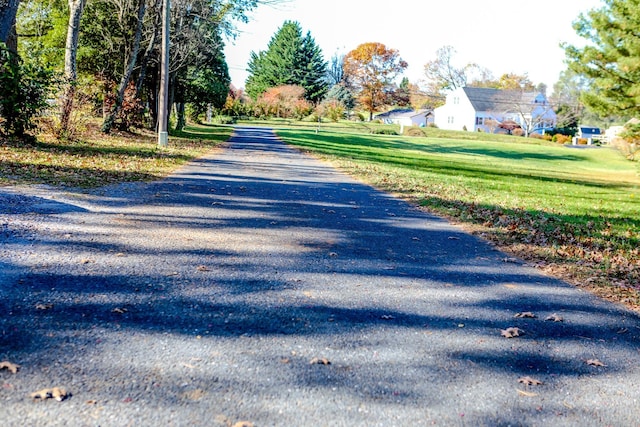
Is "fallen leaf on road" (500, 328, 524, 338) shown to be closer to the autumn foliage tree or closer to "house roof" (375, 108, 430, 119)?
the autumn foliage tree

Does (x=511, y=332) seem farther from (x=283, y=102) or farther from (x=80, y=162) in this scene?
(x=283, y=102)

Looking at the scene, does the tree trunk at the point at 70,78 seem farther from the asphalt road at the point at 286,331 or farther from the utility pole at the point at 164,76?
the asphalt road at the point at 286,331

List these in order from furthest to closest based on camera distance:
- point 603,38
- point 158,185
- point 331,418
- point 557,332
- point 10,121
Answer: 1. point 603,38
2. point 10,121
3. point 158,185
4. point 557,332
5. point 331,418

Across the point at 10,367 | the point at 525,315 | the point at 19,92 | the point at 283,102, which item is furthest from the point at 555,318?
the point at 283,102

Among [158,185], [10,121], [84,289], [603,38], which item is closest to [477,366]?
[84,289]

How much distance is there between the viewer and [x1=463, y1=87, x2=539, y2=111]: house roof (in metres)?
80.6

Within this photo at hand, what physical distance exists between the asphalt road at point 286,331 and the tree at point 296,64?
283 ft

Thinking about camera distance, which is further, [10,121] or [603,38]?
[603,38]

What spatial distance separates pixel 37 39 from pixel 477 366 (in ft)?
109

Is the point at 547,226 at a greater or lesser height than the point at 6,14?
lesser

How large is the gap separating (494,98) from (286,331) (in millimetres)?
83832

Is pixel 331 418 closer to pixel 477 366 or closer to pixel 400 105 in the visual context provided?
pixel 477 366

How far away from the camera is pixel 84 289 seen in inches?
176

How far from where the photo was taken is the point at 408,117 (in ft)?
307
